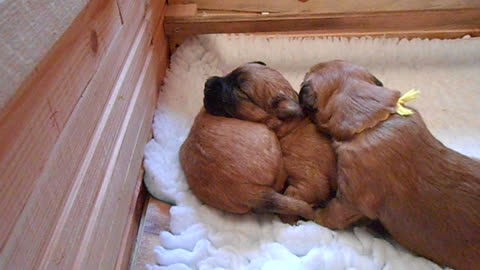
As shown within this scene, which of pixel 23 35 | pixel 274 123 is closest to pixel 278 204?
pixel 274 123

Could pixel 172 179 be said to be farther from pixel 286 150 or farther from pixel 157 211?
pixel 286 150

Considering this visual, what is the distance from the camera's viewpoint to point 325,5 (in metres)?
1.90

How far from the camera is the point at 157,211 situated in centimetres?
127

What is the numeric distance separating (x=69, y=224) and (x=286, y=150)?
0.66 meters

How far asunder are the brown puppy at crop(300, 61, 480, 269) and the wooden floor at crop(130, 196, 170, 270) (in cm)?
43

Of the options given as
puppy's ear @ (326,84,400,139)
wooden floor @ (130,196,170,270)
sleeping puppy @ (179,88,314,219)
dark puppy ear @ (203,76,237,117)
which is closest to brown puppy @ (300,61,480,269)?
puppy's ear @ (326,84,400,139)

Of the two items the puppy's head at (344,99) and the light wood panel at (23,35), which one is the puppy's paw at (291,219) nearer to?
the puppy's head at (344,99)

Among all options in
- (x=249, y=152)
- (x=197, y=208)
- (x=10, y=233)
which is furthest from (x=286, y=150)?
(x=10, y=233)

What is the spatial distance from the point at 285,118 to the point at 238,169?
23cm

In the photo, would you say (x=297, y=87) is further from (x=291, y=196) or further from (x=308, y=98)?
(x=291, y=196)

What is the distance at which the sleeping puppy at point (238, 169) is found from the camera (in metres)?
1.13

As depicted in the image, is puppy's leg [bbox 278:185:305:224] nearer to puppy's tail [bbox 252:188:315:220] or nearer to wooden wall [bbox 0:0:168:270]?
puppy's tail [bbox 252:188:315:220]

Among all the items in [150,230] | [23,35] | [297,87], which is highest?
[23,35]

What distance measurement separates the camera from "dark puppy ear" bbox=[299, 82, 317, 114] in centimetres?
121
